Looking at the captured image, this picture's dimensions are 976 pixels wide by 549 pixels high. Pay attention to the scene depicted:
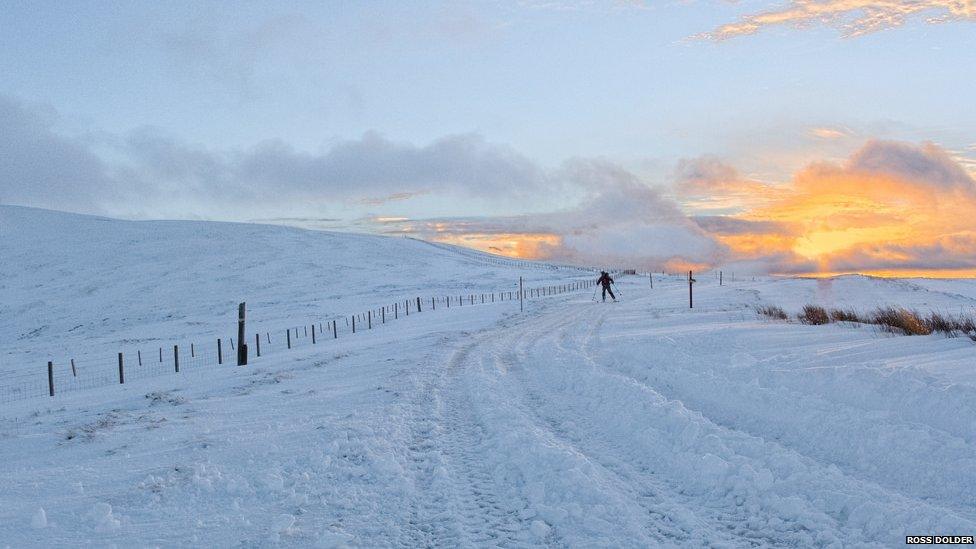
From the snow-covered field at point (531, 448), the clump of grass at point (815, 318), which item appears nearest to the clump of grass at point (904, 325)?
the snow-covered field at point (531, 448)

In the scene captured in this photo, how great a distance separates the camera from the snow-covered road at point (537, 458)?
692 centimetres

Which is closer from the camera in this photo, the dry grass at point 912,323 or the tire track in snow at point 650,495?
the tire track in snow at point 650,495

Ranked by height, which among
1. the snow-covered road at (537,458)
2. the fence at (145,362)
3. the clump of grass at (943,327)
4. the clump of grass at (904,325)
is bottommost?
the fence at (145,362)

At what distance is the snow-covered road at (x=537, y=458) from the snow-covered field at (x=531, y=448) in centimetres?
4

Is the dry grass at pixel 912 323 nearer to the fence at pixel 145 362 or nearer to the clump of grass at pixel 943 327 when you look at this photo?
the clump of grass at pixel 943 327

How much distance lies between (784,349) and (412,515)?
1222 cm

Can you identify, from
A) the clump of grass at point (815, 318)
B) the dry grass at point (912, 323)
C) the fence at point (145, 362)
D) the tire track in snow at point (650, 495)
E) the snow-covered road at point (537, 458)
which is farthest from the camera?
the fence at point (145, 362)

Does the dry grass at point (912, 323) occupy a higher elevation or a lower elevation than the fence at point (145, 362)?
higher

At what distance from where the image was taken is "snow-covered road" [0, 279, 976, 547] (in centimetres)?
692

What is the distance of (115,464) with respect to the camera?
9.98m

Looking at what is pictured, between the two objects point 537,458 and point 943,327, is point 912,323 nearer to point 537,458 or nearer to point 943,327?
point 943,327

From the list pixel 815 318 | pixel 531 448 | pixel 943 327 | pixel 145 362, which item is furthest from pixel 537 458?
pixel 145 362

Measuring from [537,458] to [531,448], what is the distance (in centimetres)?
43

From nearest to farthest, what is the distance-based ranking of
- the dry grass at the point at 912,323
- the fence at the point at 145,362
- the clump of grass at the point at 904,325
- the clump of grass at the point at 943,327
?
the clump of grass at the point at 943,327
the dry grass at the point at 912,323
the clump of grass at the point at 904,325
the fence at the point at 145,362
